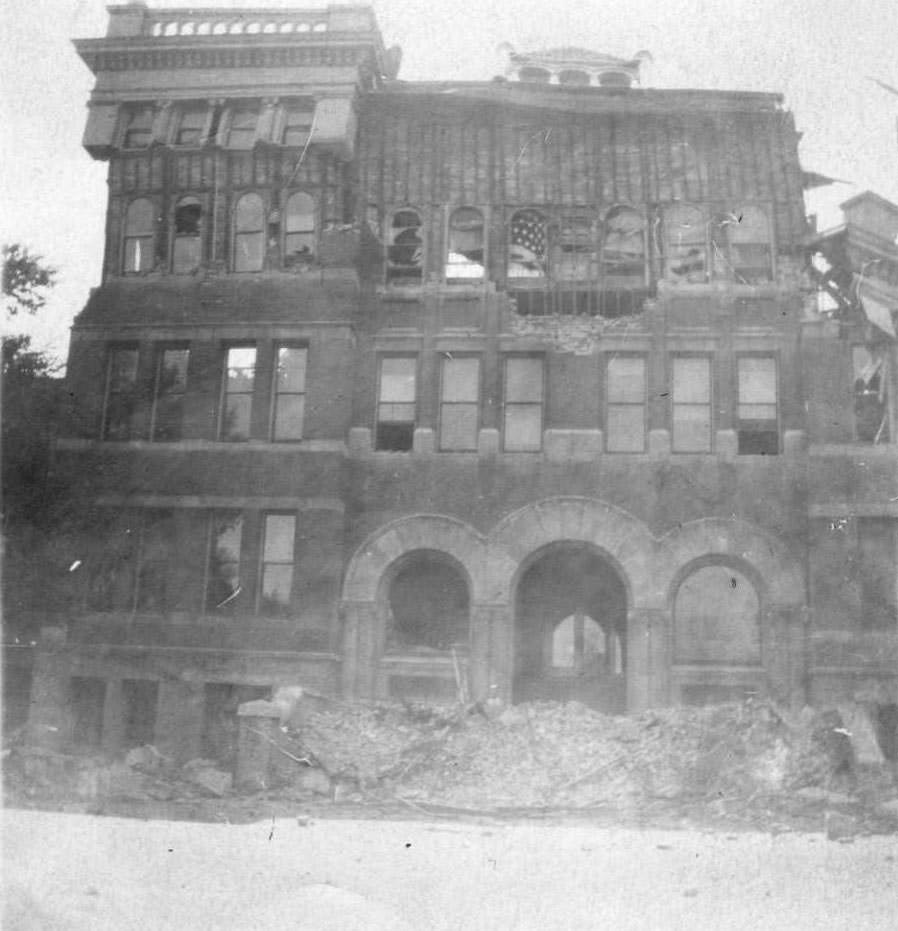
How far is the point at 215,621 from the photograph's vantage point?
17.9 m

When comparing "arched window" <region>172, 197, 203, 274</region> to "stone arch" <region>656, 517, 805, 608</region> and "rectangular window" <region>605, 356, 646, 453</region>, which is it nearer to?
"rectangular window" <region>605, 356, 646, 453</region>

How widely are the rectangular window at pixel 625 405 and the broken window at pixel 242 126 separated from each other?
718 cm

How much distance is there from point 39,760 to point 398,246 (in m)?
9.87

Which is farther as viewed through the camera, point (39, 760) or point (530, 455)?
point (530, 455)

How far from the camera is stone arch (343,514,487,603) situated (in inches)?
699

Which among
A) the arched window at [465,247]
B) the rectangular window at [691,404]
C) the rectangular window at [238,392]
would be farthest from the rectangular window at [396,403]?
the rectangular window at [691,404]

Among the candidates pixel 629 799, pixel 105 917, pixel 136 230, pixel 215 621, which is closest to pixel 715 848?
pixel 629 799

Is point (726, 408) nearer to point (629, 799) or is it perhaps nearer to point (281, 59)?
point (629, 799)

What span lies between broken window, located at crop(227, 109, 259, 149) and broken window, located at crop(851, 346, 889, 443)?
1053cm

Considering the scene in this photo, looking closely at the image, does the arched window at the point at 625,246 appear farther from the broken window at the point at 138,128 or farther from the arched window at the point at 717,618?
→ the broken window at the point at 138,128

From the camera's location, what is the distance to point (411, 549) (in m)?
17.9

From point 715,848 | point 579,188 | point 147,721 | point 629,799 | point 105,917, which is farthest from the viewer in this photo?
point 579,188

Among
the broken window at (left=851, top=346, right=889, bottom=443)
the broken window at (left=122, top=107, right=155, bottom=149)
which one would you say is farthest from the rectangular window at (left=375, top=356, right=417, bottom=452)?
the broken window at (left=851, top=346, right=889, bottom=443)

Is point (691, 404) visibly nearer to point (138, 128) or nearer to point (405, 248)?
point (405, 248)
